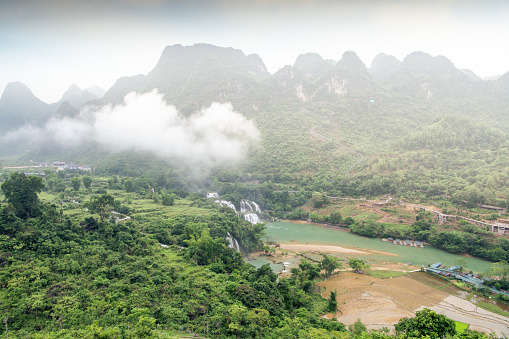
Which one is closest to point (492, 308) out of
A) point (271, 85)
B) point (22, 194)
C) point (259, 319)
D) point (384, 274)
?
point (384, 274)

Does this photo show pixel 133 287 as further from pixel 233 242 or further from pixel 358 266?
pixel 358 266

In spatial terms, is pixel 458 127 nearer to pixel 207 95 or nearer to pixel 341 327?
pixel 341 327

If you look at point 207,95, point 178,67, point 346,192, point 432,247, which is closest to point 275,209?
point 346,192

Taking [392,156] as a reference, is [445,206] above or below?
below

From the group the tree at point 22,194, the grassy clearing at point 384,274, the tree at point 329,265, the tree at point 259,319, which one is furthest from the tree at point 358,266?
the tree at point 22,194

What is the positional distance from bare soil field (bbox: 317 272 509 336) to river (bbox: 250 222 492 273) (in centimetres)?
600

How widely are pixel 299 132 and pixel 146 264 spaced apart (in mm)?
64574

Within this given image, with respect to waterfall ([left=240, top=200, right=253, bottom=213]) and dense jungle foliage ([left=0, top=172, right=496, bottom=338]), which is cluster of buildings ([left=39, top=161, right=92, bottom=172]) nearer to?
waterfall ([left=240, top=200, right=253, bottom=213])

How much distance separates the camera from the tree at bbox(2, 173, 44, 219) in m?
21.1

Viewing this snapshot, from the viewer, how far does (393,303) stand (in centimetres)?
2189

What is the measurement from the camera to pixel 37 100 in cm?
11456

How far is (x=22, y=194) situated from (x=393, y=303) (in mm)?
27656

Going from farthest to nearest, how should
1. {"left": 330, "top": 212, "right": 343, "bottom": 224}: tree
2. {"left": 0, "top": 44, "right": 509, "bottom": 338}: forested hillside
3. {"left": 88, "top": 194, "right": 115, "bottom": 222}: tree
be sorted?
1. {"left": 330, "top": 212, "right": 343, "bottom": 224}: tree
2. {"left": 88, "top": 194, "right": 115, "bottom": 222}: tree
3. {"left": 0, "top": 44, "right": 509, "bottom": 338}: forested hillside

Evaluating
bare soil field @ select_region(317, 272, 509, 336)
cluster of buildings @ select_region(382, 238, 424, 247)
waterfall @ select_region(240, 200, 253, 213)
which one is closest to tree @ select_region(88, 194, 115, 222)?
bare soil field @ select_region(317, 272, 509, 336)
